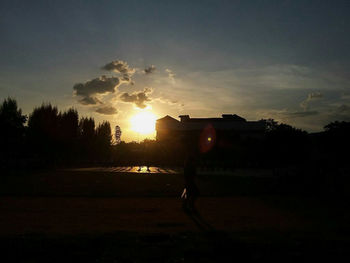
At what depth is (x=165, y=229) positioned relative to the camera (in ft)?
25.6

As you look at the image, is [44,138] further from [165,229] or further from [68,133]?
[165,229]

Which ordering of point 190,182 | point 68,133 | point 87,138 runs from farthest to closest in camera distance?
point 87,138, point 68,133, point 190,182

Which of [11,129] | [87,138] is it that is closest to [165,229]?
[11,129]

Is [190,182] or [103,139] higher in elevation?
[103,139]

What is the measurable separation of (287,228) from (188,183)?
3.46 meters

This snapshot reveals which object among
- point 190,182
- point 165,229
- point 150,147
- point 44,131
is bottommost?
point 165,229

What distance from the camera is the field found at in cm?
560

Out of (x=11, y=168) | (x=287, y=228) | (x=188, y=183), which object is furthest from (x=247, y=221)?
(x=11, y=168)

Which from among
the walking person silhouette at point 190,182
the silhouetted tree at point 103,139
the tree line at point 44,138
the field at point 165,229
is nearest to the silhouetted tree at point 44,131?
the tree line at point 44,138

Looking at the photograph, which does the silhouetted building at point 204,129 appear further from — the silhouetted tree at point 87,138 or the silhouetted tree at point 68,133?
the silhouetted tree at point 68,133

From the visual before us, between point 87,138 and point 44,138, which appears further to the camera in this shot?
point 87,138

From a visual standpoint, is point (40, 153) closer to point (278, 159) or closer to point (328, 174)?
point (278, 159)

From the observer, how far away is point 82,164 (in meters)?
50.9

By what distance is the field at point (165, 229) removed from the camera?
18.4 ft
